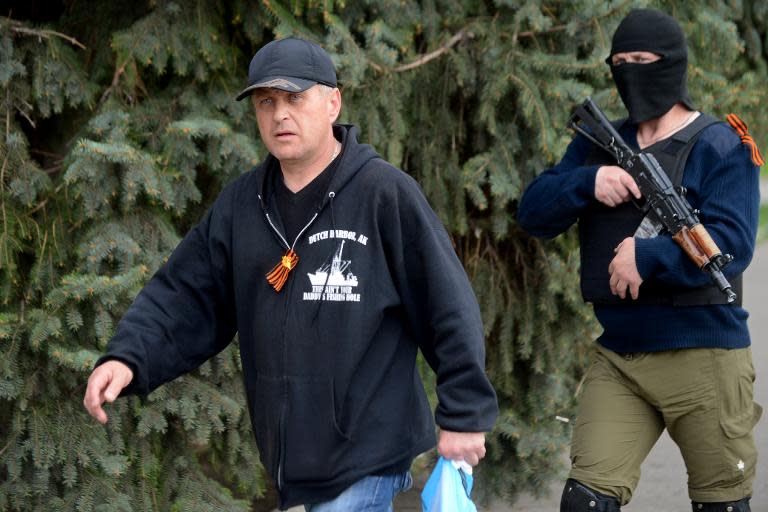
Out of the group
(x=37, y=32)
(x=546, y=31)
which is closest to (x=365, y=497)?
(x=37, y=32)

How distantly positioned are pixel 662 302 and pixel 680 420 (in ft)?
1.34

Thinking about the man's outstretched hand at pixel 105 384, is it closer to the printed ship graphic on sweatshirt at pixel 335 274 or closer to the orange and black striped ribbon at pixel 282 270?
the orange and black striped ribbon at pixel 282 270

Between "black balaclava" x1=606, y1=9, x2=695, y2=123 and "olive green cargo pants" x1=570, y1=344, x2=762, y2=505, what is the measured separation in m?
0.82

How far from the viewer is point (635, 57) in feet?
12.0

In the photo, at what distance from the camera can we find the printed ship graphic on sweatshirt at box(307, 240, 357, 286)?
277cm

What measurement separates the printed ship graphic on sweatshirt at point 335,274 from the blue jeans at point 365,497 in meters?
0.53

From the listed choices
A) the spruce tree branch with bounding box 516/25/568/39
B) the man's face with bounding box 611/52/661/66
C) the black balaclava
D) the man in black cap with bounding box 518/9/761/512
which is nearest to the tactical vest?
the man in black cap with bounding box 518/9/761/512

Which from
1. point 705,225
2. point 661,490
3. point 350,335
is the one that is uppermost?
point 705,225

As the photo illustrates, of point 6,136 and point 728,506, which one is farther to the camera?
point 6,136

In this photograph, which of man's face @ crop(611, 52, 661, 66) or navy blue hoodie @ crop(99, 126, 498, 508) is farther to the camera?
man's face @ crop(611, 52, 661, 66)

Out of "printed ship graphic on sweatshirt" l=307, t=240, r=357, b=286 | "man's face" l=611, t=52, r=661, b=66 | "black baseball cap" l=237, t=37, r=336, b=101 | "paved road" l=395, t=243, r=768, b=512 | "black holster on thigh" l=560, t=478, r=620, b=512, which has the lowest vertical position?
"paved road" l=395, t=243, r=768, b=512

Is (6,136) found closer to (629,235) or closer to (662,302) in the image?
(629,235)

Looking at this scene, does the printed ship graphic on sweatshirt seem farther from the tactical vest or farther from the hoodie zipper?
the tactical vest

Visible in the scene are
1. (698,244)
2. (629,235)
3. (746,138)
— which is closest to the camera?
(698,244)
